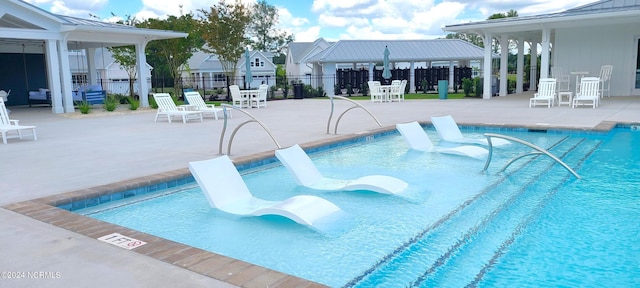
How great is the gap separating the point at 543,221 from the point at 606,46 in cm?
1618

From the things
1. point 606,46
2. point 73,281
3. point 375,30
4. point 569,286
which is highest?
point 375,30

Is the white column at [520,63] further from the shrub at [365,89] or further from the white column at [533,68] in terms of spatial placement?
the shrub at [365,89]

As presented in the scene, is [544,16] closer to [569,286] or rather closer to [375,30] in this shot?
[569,286]

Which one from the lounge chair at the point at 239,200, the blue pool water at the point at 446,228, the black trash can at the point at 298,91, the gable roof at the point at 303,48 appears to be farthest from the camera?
the gable roof at the point at 303,48

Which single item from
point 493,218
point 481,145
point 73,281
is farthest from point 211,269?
point 481,145

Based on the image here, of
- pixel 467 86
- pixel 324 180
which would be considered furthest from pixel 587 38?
pixel 324 180

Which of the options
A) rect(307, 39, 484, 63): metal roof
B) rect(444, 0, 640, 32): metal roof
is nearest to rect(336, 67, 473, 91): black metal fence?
rect(307, 39, 484, 63): metal roof

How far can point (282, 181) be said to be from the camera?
22.1 feet

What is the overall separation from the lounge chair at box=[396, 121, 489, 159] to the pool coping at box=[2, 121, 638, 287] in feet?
8.86

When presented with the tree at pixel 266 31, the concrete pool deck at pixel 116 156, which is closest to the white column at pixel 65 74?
the concrete pool deck at pixel 116 156

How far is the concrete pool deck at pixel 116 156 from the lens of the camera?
10.1 feet

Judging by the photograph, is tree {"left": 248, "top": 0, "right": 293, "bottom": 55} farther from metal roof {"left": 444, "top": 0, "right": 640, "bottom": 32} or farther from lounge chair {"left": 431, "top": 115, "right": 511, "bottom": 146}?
lounge chair {"left": 431, "top": 115, "right": 511, "bottom": 146}

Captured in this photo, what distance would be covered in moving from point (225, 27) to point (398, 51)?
11716 millimetres

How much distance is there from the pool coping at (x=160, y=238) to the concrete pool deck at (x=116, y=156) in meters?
0.05
